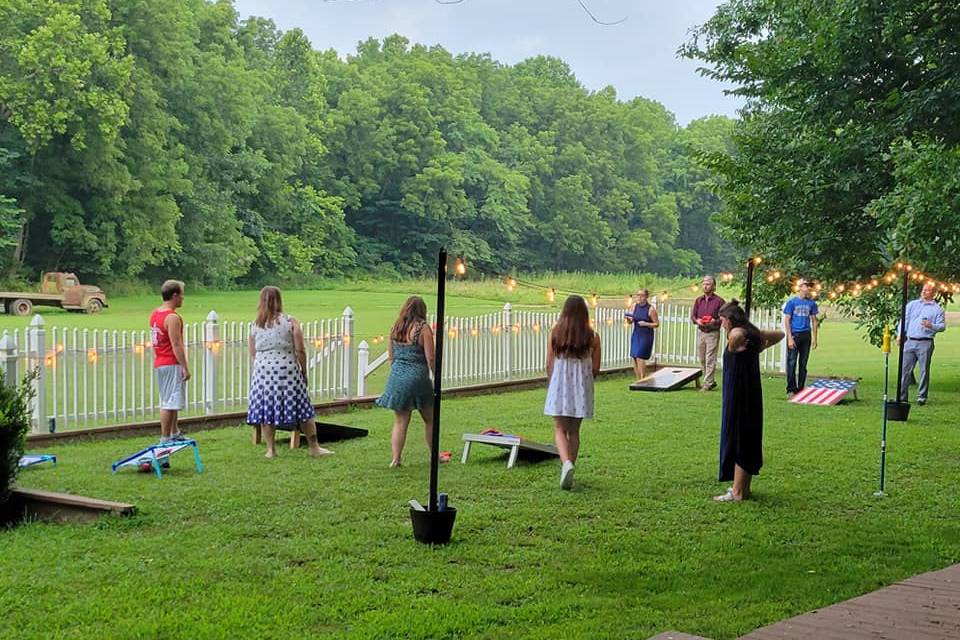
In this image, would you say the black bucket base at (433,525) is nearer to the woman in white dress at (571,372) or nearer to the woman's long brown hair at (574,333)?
the woman in white dress at (571,372)

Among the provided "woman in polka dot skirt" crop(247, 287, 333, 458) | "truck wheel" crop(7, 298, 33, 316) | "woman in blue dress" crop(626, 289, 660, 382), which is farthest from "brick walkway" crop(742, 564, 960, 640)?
"truck wheel" crop(7, 298, 33, 316)

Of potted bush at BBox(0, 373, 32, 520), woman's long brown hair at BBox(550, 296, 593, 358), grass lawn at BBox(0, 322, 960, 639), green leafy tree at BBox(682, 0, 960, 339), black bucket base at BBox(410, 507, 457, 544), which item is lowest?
grass lawn at BBox(0, 322, 960, 639)

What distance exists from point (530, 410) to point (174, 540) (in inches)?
307

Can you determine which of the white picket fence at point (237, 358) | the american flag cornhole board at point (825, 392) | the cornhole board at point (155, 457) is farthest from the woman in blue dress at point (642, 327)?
the cornhole board at point (155, 457)

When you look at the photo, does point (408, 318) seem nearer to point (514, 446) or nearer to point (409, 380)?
point (409, 380)

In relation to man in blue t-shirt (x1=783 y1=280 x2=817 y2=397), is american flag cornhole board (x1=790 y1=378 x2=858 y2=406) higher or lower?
lower

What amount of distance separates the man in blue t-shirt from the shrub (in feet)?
35.7

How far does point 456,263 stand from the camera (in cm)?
595

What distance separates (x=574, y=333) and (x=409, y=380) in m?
1.44

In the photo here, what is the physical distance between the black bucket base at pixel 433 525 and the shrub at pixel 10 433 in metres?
2.70

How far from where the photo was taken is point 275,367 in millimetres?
8898

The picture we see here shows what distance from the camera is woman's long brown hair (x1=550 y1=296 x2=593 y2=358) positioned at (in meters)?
8.09

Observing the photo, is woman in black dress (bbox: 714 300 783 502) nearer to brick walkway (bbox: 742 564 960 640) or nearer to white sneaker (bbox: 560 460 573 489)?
white sneaker (bbox: 560 460 573 489)

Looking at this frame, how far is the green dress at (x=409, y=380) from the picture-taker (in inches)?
334
